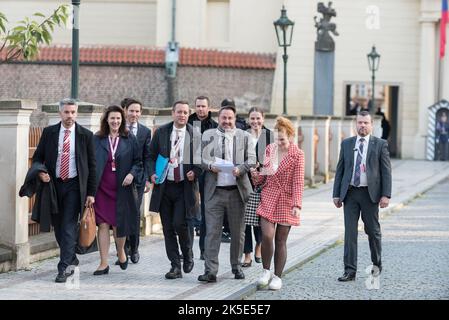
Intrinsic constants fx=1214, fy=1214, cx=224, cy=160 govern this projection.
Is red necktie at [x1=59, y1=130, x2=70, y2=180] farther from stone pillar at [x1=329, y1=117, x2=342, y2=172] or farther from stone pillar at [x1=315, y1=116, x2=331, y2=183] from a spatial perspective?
stone pillar at [x1=329, y1=117, x2=342, y2=172]

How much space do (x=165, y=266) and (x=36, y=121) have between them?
27.8 meters

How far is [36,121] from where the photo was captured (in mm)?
40875

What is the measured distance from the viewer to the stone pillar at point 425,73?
47562mm

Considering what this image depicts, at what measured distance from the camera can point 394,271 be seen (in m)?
13.6

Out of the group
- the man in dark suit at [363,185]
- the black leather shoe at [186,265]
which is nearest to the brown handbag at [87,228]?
the black leather shoe at [186,265]

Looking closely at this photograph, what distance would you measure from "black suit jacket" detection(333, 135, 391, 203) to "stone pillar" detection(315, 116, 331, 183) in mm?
17614

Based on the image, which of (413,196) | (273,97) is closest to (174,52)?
(273,97)

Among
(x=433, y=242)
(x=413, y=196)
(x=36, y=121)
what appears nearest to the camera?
(x=433, y=242)

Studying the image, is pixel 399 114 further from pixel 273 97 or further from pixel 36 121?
pixel 36 121

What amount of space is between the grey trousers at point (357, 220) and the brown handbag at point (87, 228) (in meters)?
2.69

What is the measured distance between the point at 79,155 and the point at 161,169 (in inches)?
38.9

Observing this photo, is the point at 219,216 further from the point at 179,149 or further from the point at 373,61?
the point at 373,61

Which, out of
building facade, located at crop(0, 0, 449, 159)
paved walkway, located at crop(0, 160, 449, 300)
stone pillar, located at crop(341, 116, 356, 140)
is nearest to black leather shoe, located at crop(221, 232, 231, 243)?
paved walkway, located at crop(0, 160, 449, 300)

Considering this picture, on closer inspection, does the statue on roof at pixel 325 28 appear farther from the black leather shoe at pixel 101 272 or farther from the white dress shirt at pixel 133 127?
the black leather shoe at pixel 101 272
